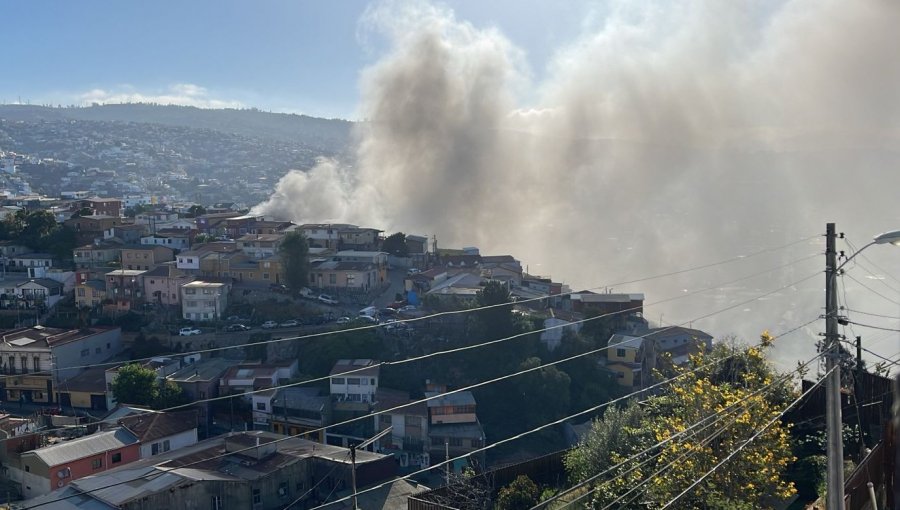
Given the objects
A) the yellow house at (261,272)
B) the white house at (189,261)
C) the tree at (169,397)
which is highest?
the white house at (189,261)

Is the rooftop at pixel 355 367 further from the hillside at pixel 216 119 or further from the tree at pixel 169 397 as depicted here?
the hillside at pixel 216 119

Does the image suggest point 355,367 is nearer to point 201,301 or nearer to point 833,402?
point 201,301

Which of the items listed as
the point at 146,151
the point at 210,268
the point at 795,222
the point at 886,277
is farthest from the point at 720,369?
the point at 146,151

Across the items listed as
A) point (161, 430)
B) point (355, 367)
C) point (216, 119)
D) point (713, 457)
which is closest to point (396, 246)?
point (355, 367)

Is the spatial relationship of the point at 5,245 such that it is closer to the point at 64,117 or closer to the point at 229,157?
the point at 229,157

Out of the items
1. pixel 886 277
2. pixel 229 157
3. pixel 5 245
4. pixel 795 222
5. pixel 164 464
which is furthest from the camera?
pixel 229 157

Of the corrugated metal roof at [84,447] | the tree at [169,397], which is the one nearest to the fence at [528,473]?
the corrugated metal roof at [84,447]

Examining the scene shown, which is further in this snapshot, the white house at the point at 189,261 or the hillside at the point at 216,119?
the hillside at the point at 216,119
